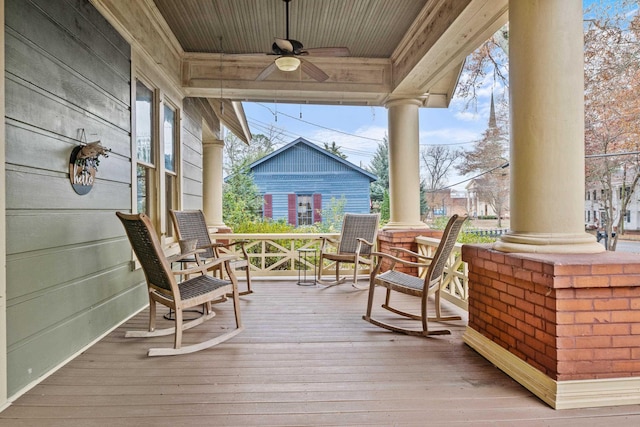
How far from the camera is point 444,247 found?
277 centimetres

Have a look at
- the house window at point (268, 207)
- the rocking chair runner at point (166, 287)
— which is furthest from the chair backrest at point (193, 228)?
the house window at point (268, 207)

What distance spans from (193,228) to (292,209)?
910 centimetres

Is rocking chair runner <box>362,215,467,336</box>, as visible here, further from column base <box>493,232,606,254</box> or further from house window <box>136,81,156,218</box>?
house window <box>136,81,156,218</box>

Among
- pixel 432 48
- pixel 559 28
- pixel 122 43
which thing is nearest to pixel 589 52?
pixel 432 48

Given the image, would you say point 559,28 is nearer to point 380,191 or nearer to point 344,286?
point 344,286


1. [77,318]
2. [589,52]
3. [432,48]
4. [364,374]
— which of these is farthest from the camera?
[589,52]

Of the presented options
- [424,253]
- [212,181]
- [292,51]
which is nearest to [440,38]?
[292,51]

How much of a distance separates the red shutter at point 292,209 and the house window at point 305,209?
12 centimetres

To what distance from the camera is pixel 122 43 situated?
309cm

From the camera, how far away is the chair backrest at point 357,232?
5020mm

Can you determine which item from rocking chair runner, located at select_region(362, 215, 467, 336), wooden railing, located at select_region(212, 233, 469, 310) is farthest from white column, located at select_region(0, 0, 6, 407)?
wooden railing, located at select_region(212, 233, 469, 310)

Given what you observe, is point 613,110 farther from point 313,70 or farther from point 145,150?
point 145,150

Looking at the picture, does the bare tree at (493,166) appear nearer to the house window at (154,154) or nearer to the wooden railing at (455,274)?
the wooden railing at (455,274)

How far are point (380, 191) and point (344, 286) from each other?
594 inches
